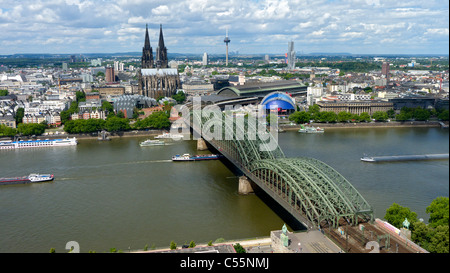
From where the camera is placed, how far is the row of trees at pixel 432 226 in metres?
7.87

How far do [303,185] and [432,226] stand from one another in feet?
10.4

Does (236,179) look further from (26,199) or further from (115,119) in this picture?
(115,119)

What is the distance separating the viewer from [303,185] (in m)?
9.97

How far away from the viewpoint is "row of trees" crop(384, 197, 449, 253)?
25.8 feet

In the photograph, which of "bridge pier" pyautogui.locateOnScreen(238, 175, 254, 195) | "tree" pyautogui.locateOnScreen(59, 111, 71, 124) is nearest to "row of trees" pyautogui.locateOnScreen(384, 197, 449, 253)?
"bridge pier" pyautogui.locateOnScreen(238, 175, 254, 195)

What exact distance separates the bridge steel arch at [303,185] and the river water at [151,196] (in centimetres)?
90

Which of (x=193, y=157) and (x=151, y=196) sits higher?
(x=193, y=157)

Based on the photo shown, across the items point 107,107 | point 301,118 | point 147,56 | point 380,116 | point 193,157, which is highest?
point 147,56

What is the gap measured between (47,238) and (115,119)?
1632 centimetres

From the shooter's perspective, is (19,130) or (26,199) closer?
(26,199)

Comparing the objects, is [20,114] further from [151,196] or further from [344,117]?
[344,117]

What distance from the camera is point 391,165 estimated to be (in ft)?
52.7

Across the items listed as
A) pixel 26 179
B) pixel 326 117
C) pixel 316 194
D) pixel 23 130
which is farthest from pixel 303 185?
pixel 23 130
